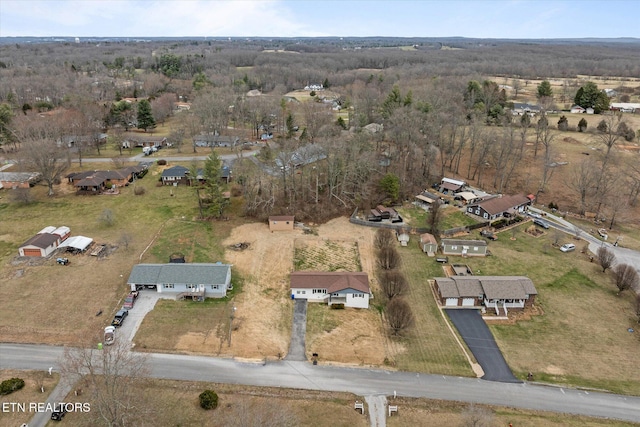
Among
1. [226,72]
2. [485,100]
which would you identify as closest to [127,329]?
[485,100]

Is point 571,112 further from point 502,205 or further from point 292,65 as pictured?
point 292,65

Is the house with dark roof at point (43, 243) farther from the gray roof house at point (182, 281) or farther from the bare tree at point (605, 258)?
the bare tree at point (605, 258)

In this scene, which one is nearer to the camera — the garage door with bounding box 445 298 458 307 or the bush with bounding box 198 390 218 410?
the bush with bounding box 198 390 218 410

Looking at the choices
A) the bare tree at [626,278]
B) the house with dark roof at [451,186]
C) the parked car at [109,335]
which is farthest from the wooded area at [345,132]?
the parked car at [109,335]

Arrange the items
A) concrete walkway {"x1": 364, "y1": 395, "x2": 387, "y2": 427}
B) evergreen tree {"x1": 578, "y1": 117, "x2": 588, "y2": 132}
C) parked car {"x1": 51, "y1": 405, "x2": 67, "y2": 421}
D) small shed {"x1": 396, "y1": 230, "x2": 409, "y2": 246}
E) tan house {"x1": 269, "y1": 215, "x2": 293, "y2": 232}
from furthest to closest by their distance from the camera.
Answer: evergreen tree {"x1": 578, "y1": 117, "x2": 588, "y2": 132}, tan house {"x1": 269, "y1": 215, "x2": 293, "y2": 232}, small shed {"x1": 396, "y1": 230, "x2": 409, "y2": 246}, concrete walkway {"x1": 364, "y1": 395, "x2": 387, "y2": 427}, parked car {"x1": 51, "y1": 405, "x2": 67, "y2": 421}

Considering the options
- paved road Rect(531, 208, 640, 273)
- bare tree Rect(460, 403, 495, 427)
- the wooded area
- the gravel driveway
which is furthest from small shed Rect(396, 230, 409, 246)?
the gravel driveway
